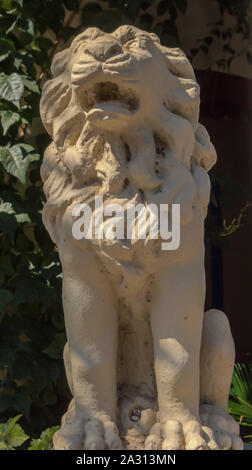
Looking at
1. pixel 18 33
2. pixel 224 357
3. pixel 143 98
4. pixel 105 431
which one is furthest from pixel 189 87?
pixel 18 33

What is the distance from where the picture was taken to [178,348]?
5.85 ft

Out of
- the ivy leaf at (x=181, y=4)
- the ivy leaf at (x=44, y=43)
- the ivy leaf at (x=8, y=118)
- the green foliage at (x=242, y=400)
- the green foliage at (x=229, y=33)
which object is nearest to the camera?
the green foliage at (x=242, y=400)

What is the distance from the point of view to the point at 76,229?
71.7 inches

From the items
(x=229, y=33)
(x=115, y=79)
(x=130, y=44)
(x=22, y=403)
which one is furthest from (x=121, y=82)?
(x=229, y=33)

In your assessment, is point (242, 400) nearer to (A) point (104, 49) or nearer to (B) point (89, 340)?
(B) point (89, 340)

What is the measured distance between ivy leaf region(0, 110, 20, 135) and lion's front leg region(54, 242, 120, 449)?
1367mm

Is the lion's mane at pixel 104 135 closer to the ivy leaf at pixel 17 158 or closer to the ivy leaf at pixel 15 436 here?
the ivy leaf at pixel 15 436

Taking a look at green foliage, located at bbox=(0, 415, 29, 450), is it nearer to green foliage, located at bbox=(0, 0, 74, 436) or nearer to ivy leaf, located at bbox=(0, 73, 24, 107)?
green foliage, located at bbox=(0, 0, 74, 436)

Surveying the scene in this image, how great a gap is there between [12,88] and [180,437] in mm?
1819

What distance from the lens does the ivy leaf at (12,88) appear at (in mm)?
3020

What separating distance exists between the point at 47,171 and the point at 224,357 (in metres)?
0.68

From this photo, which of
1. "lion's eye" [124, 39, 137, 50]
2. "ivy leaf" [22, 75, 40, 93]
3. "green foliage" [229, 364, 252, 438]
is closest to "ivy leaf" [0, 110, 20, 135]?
"ivy leaf" [22, 75, 40, 93]

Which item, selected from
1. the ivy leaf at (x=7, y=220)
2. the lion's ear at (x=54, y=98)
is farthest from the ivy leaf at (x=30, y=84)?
the lion's ear at (x=54, y=98)

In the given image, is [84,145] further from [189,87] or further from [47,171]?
[189,87]
